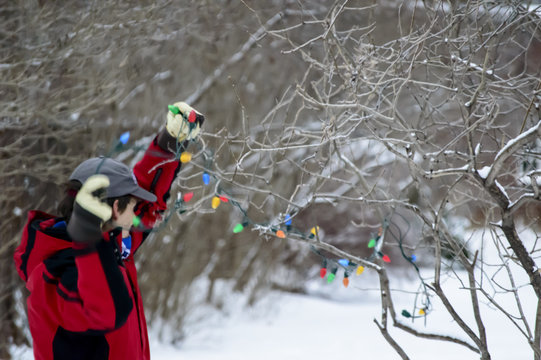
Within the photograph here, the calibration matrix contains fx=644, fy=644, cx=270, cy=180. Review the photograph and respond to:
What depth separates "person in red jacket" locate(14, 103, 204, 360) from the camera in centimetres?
211

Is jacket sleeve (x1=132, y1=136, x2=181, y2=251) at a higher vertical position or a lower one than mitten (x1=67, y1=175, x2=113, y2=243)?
higher

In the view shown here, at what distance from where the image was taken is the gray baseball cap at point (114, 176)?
2311 mm

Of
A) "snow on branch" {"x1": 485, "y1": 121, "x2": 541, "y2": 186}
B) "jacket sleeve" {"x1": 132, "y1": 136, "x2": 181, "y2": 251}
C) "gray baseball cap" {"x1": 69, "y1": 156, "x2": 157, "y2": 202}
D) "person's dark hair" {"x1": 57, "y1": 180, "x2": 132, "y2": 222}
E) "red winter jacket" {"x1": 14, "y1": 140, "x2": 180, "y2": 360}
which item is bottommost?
"red winter jacket" {"x1": 14, "y1": 140, "x2": 180, "y2": 360}

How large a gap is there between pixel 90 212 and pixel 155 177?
0.81 meters

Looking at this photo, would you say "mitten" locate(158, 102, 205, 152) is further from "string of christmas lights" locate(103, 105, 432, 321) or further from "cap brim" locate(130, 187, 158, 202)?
"cap brim" locate(130, 187, 158, 202)

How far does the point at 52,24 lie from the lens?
4.97 m

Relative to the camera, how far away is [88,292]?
2105 millimetres

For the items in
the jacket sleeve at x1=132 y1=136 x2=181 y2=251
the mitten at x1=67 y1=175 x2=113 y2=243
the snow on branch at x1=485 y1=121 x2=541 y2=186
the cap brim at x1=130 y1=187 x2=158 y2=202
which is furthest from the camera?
the jacket sleeve at x1=132 y1=136 x2=181 y2=251

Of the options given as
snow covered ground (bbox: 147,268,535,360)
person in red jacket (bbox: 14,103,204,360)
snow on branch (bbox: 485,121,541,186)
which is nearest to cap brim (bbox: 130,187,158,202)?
person in red jacket (bbox: 14,103,204,360)

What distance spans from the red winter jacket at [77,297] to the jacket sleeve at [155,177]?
348mm

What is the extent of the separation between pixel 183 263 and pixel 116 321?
4814mm

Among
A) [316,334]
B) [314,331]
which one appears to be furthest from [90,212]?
[314,331]

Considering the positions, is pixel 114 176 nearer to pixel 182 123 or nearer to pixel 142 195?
pixel 142 195

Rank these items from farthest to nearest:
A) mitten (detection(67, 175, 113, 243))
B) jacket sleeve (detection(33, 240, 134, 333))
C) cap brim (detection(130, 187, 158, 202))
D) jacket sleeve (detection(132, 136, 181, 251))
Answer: jacket sleeve (detection(132, 136, 181, 251)) → cap brim (detection(130, 187, 158, 202)) → jacket sleeve (detection(33, 240, 134, 333)) → mitten (detection(67, 175, 113, 243))
